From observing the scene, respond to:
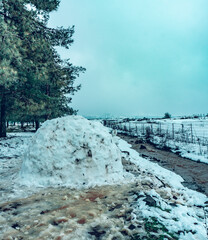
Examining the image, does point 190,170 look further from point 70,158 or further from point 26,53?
point 26,53

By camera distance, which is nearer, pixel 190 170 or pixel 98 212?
pixel 98 212

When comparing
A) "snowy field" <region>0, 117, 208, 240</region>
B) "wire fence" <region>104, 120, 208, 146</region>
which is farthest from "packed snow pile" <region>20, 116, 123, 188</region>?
"wire fence" <region>104, 120, 208, 146</region>

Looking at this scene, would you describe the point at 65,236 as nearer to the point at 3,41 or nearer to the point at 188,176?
the point at 188,176

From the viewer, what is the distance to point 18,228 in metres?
2.73

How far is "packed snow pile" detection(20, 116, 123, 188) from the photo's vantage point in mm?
4973

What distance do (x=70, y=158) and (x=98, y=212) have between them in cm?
217

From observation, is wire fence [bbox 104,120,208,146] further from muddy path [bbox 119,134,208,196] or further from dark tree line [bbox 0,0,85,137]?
dark tree line [bbox 0,0,85,137]

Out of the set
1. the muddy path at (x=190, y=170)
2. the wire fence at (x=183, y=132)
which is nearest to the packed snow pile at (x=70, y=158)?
the muddy path at (x=190, y=170)

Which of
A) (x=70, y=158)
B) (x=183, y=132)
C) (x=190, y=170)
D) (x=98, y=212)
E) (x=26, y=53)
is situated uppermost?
(x=26, y=53)

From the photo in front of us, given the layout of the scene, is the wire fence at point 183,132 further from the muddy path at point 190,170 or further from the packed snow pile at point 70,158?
the packed snow pile at point 70,158

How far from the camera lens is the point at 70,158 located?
5.15 metres

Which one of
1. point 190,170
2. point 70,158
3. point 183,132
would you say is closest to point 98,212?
point 70,158

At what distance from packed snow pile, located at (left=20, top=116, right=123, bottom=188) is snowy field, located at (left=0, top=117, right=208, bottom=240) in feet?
0.82

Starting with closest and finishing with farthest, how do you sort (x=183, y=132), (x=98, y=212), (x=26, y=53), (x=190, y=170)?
(x=98, y=212) < (x=190, y=170) < (x=26, y=53) < (x=183, y=132)
